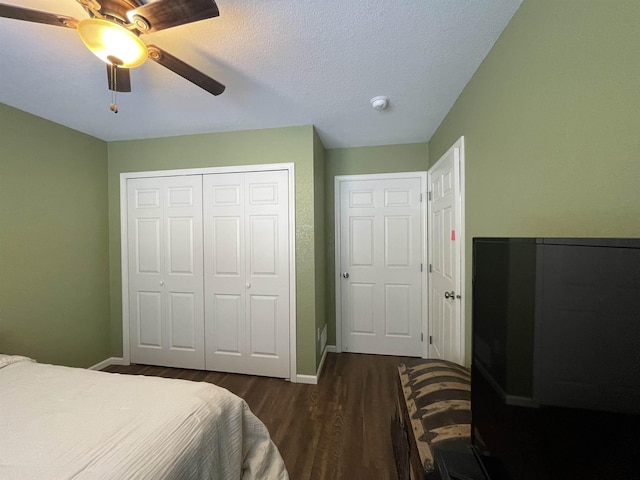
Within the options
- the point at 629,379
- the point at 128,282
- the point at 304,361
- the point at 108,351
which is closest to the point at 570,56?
the point at 629,379

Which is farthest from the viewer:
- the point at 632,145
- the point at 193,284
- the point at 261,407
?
the point at 193,284

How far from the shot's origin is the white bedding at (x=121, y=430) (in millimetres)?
743

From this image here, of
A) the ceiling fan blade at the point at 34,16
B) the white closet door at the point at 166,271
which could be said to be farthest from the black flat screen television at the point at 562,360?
the white closet door at the point at 166,271

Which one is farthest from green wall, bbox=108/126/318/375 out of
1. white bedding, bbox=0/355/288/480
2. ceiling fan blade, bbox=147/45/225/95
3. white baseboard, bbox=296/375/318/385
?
white bedding, bbox=0/355/288/480

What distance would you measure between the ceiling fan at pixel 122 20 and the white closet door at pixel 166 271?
4.73ft

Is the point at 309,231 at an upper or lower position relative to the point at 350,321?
upper

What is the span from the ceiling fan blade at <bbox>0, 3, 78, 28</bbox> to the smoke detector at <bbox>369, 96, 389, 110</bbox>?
1608 millimetres

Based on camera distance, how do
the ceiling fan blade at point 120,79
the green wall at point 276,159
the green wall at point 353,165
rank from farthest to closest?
1. the green wall at point 353,165
2. the green wall at point 276,159
3. the ceiling fan blade at point 120,79

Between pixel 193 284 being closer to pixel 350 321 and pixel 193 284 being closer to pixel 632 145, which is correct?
pixel 350 321

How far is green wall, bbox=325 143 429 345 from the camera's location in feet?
8.59

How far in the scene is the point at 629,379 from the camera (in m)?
0.41

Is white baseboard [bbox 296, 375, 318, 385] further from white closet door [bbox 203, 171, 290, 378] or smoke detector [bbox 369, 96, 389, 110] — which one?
smoke detector [bbox 369, 96, 389, 110]

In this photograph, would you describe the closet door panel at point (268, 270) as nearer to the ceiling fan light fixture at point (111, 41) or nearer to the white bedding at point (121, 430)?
the white bedding at point (121, 430)

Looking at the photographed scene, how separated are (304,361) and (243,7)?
2493 mm
